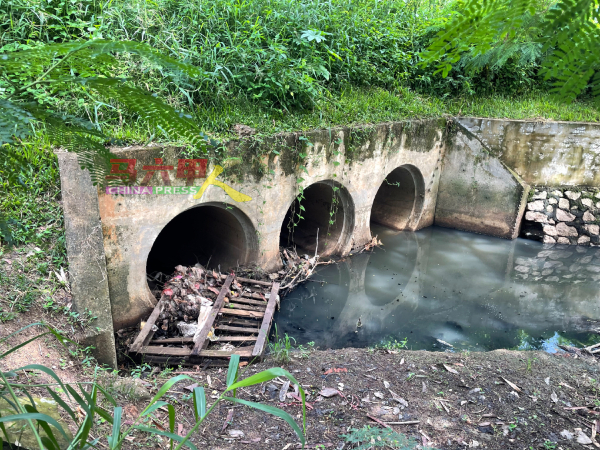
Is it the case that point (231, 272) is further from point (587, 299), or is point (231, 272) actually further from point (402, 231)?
point (587, 299)

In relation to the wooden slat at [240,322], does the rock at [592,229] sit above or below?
above

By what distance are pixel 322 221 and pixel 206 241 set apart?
253 cm

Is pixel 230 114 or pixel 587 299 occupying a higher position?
pixel 230 114

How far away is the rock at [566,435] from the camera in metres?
3.83

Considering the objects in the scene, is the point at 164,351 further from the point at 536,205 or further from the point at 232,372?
the point at 536,205

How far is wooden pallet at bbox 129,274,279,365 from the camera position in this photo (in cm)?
545

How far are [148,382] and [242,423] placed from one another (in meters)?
1.17

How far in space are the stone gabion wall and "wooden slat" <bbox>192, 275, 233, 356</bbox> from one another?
7.36 meters

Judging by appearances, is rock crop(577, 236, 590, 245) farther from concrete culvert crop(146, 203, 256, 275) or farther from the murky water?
concrete culvert crop(146, 203, 256, 275)

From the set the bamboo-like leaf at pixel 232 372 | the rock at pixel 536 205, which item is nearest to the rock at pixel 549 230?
the rock at pixel 536 205

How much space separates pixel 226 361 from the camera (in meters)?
5.49

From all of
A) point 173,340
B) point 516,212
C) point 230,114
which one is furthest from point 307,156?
point 516,212

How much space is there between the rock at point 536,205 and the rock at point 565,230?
594mm

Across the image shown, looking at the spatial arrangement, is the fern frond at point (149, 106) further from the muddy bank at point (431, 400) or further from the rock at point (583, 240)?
the rock at point (583, 240)
